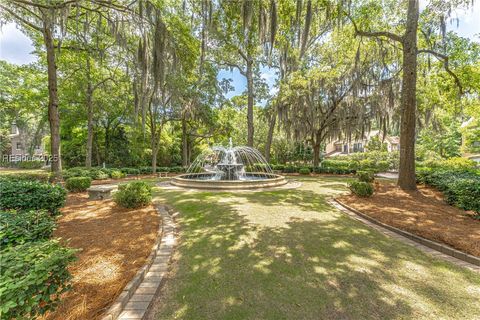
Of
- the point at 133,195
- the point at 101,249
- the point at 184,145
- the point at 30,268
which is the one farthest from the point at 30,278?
the point at 184,145

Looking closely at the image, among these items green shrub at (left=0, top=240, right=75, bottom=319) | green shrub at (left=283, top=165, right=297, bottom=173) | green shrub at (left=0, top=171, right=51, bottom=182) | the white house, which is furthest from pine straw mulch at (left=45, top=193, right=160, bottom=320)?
the white house

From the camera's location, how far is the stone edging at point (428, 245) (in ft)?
11.9

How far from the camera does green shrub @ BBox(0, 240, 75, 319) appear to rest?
1.54 meters

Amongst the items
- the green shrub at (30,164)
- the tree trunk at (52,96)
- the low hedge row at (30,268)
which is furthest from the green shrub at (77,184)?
the green shrub at (30,164)

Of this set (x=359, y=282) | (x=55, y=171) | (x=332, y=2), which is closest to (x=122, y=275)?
(x=359, y=282)

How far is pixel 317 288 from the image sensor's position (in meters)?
2.84

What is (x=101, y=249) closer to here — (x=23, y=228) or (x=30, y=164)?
(x=23, y=228)

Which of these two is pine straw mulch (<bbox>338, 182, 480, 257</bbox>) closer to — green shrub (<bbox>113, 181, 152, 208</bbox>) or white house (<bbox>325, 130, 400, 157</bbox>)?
green shrub (<bbox>113, 181, 152, 208</bbox>)

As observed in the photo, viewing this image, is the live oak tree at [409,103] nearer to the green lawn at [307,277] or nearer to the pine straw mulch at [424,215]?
the pine straw mulch at [424,215]

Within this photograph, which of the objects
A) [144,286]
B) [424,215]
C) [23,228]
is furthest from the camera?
[424,215]

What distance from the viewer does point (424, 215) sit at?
19.1 ft

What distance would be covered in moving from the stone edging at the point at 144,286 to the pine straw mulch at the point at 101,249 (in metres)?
0.11

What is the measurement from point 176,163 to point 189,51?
19.0m

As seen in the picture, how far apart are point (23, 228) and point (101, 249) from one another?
4.57 feet
